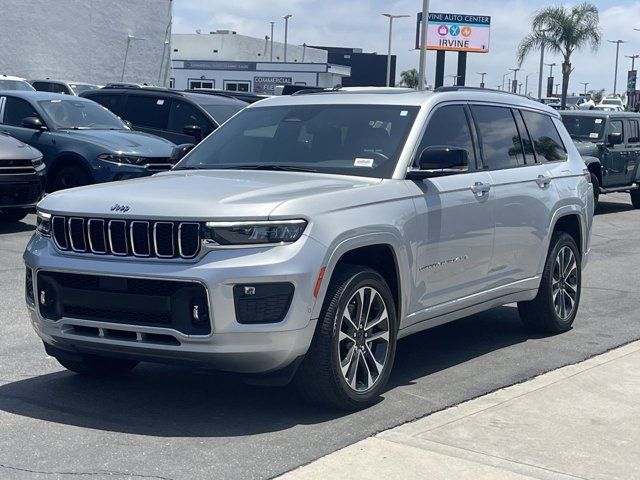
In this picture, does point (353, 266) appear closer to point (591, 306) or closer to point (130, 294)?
point (130, 294)

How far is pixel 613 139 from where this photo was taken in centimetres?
1983

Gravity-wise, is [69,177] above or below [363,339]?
above

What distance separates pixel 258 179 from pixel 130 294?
3.84ft

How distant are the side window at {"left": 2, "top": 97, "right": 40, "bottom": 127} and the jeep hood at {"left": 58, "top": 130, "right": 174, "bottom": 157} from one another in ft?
3.67

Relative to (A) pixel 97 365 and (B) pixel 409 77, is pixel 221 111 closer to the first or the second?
(A) pixel 97 365

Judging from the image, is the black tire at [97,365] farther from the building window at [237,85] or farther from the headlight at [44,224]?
the building window at [237,85]

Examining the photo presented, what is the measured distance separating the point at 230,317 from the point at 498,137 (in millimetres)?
3156

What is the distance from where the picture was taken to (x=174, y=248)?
5453 millimetres

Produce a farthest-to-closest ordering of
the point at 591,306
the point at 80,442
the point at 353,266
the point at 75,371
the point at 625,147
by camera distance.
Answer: the point at 625,147, the point at 591,306, the point at 75,371, the point at 353,266, the point at 80,442

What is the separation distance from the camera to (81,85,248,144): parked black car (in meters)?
16.9

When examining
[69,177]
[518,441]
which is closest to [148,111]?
Result: [69,177]

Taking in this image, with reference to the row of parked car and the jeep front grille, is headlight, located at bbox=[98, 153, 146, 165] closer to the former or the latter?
the row of parked car

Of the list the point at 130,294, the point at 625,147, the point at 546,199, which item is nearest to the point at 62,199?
the point at 130,294

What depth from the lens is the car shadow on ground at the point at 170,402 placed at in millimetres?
5637
